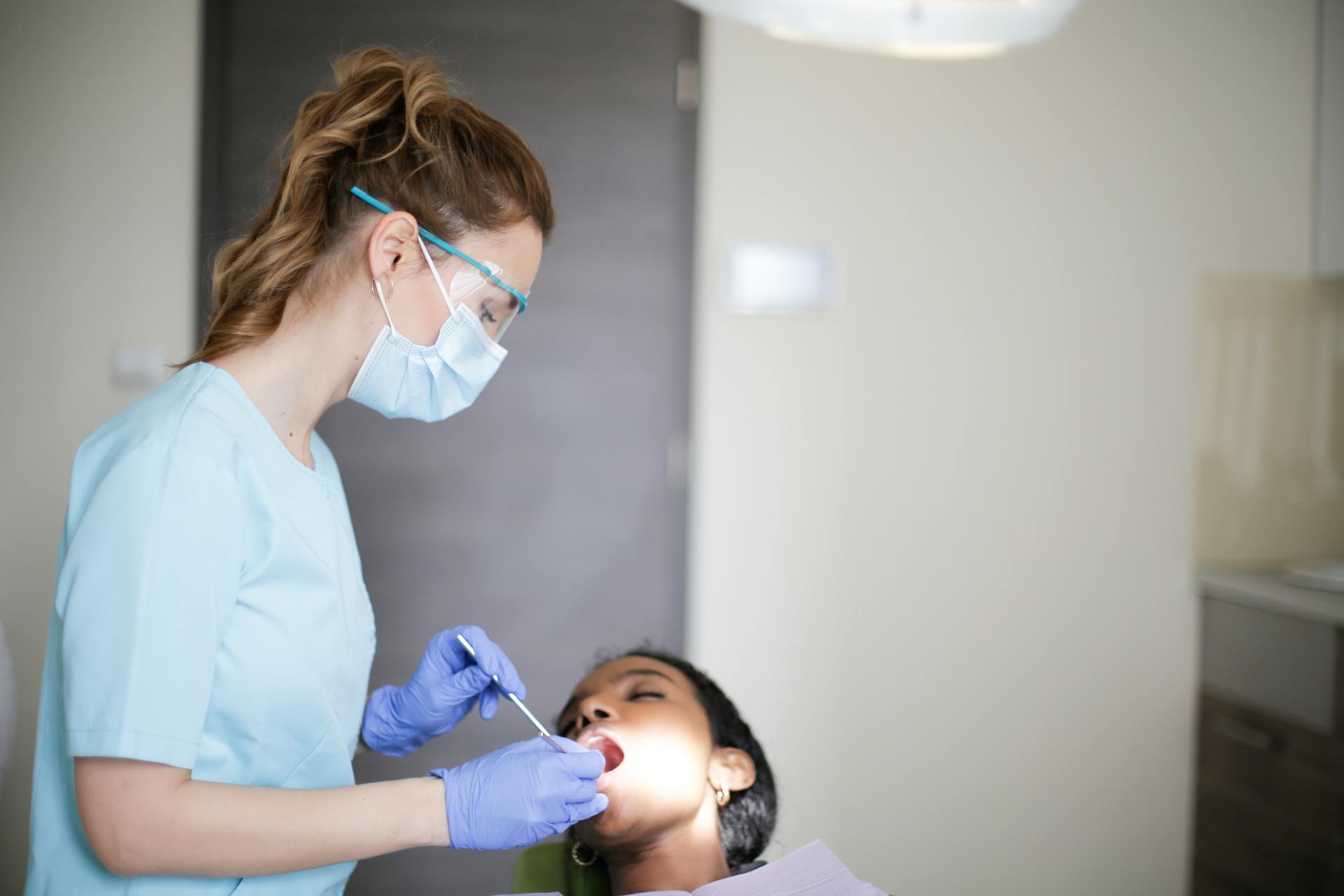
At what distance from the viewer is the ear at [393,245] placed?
40.8 inches

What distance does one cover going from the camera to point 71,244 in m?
2.05

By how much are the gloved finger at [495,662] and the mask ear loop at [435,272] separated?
0.41 metres

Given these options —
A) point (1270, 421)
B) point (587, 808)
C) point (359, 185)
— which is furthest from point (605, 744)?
point (1270, 421)

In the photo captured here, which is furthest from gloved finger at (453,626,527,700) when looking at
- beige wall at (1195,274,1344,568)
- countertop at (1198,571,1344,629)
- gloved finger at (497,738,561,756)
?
beige wall at (1195,274,1344,568)

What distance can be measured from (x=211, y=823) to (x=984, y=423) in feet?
6.34

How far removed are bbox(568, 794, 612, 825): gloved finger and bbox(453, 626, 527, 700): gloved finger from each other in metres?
0.17

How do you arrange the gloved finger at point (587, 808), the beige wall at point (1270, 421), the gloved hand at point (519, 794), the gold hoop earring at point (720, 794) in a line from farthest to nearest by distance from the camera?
the beige wall at point (1270, 421) < the gold hoop earring at point (720, 794) < the gloved finger at point (587, 808) < the gloved hand at point (519, 794)

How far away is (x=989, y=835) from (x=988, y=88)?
5.90 feet

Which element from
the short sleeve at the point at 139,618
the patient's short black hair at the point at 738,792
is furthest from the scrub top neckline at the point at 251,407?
the patient's short black hair at the point at 738,792

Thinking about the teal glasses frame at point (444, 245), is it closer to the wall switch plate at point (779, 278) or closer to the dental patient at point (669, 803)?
the dental patient at point (669, 803)

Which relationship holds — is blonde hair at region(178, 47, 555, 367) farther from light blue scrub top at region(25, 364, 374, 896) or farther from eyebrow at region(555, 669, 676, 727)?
eyebrow at region(555, 669, 676, 727)

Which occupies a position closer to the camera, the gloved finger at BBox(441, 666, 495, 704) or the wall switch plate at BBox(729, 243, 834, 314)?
the gloved finger at BBox(441, 666, 495, 704)

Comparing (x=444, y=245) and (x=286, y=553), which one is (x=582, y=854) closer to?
(x=286, y=553)

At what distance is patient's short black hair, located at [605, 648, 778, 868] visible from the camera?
58.6 inches
